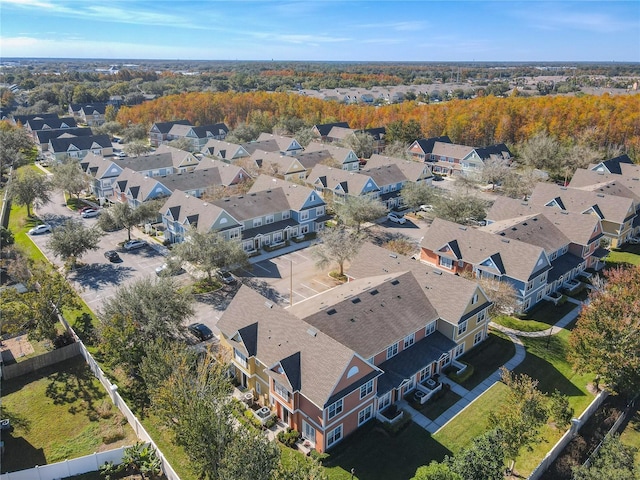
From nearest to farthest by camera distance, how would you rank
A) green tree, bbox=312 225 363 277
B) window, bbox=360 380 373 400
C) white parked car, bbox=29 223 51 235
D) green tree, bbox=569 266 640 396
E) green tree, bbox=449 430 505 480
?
green tree, bbox=449 430 505 480
window, bbox=360 380 373 400
green tree, bbox=569 266 640 396
green tree, bbox=312 225 363 277
white parked car, bbox=29 223 51 235

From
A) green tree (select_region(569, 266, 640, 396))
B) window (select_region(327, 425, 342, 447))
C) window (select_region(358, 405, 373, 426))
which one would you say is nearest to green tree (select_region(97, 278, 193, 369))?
window (select_region(327, 425, 342, 447))

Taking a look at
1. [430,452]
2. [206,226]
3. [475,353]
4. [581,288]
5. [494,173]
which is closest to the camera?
[430,452]

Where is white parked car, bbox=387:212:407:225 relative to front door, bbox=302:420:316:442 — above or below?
above

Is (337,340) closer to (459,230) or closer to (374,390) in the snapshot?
(374,390)

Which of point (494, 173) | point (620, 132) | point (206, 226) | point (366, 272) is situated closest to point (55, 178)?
point (206, 226)

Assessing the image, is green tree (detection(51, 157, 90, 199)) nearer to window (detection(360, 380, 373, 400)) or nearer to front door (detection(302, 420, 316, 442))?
front door (detection(302, 420, 316, 442))

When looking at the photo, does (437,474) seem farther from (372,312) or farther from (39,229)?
(39,229)
